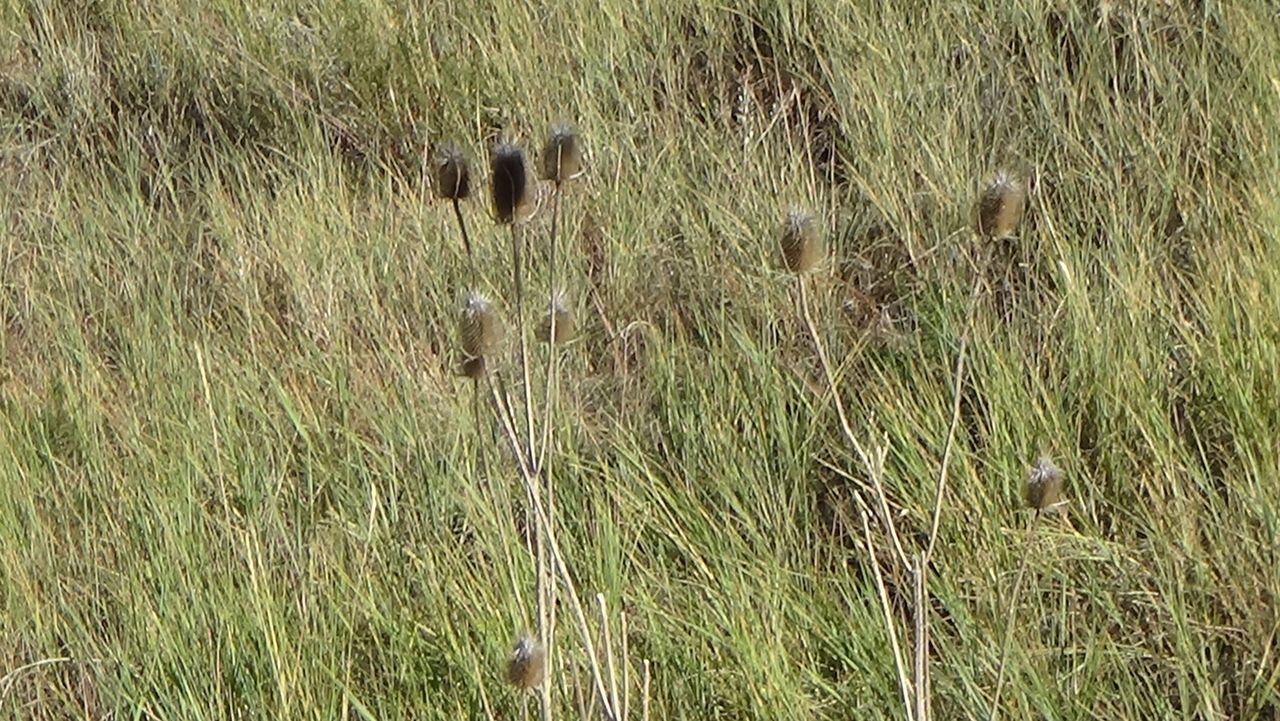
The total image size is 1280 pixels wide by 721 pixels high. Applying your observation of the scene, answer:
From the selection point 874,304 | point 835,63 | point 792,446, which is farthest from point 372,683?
point 835,63

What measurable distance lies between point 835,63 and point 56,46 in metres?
1.66

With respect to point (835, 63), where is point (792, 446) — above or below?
below

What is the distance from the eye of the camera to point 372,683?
1774 millimetres

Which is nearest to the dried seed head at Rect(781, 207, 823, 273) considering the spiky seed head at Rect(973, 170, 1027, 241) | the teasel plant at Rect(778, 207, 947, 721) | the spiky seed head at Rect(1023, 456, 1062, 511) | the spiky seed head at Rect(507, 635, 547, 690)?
the teasel plant at Rect(778, 207, 947, 721)

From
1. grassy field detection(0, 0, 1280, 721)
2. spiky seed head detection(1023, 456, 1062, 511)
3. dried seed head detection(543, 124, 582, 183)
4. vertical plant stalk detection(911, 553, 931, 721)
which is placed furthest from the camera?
grassy field detection(0, 0, 1280, 721)

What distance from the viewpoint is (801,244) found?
136cm

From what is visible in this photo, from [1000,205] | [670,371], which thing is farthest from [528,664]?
[670,371]

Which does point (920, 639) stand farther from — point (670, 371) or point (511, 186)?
point (670, 371)

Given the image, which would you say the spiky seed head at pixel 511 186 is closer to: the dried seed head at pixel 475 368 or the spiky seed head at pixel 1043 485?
the dried seed head at pixel 475 368

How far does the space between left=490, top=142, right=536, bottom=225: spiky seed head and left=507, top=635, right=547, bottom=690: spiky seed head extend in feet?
1.15

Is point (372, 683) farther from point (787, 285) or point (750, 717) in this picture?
point (787, 285)

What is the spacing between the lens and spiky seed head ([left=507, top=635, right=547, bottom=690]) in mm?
1286

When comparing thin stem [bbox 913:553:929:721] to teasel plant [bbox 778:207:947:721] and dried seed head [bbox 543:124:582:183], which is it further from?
dried seed head [bbox 543:124:582:183]

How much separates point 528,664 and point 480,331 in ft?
0.93
